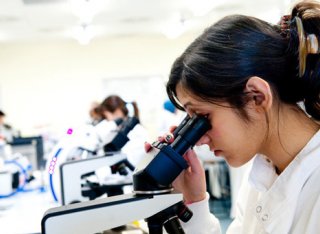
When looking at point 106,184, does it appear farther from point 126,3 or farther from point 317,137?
point 126,3

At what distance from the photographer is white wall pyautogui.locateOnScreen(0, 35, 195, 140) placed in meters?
7.08

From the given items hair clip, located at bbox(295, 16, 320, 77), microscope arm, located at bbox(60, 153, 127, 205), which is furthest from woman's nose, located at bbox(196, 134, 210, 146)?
microscope arm, located at bbox(60, 153, 127, 205)

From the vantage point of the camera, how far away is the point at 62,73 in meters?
7.19

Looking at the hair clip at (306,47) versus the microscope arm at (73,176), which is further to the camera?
the microscope arm at (73,176)

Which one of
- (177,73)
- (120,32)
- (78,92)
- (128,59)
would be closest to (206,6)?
(120,32)

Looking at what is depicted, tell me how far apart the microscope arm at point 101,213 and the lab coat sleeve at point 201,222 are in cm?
38

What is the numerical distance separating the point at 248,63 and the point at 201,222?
52cm

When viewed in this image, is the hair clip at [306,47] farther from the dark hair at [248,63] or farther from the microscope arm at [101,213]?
the microscope arm at [101,213]

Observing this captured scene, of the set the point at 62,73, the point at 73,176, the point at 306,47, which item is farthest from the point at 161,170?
the point at 62,73

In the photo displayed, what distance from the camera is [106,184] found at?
204 cm

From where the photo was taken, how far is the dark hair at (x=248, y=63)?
782 mm

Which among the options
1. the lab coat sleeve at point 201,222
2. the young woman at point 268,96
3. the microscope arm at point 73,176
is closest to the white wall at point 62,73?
the microscope arm at point 73,176

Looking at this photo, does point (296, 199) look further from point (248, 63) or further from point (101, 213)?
point (101, 213)

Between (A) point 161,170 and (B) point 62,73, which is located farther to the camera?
(B) point 62,73
